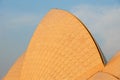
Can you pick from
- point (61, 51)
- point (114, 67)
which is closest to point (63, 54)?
point (61, 51)

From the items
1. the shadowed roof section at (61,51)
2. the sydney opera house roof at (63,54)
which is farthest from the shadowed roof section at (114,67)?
the shadowed roof section at (61,51)

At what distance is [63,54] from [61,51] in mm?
248

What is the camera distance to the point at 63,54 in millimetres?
19406

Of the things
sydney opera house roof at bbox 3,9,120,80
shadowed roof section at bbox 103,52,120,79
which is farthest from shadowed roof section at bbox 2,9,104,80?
shadowed roof section at bbox 103,52,120,79

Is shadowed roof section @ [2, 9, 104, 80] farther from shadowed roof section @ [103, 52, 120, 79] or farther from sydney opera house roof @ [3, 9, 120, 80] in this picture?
shadowed roof section @ [103, 52, 120, 79]

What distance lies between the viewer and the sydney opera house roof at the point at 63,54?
1827 cm

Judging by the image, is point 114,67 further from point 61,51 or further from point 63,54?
point 61,51

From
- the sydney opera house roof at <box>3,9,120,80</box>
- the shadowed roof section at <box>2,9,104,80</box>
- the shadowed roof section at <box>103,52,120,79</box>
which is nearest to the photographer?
the shadowed roof section at <box>103,52,120,79</box>

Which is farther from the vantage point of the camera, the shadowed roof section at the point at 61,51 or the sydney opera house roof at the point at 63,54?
the shadowed roof section at the point at 61,51

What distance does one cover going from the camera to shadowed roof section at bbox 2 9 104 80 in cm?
1852

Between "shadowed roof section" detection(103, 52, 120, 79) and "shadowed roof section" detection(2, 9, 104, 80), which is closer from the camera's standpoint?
"shadowed roof section" detection(103, 52, 120, 79)

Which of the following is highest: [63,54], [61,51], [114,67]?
[61,51]

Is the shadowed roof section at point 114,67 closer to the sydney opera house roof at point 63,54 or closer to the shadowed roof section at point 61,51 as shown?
the sydney opera house roof at point 63,54

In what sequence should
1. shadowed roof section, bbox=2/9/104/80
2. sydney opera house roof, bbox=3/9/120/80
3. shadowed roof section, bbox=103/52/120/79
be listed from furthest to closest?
shadowed roof section, bbox=2/9/104/80 → sydney opera house roof, bbox=3/9/120/80 → shadowed roof section, bbox=103/52/120/79
